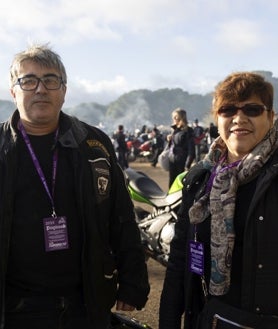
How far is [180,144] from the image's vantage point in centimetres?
827

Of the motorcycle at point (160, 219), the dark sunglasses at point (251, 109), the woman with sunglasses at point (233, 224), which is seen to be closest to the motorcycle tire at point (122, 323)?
the woman with sunglasses at point (233, 224)

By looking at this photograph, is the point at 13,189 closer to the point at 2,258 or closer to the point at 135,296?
the point at 2,258

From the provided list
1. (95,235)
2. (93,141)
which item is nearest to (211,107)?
(93,141)

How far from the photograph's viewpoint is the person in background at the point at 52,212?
2150mm

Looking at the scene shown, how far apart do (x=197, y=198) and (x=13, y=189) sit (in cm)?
79

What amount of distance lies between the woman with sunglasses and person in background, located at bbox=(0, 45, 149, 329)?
1.13 feet

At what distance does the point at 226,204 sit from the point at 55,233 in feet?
2.46

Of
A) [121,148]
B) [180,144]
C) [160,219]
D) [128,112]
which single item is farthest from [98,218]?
[128,112]

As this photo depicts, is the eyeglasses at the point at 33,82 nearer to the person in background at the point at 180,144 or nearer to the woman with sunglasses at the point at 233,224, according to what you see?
the woman with sunglasses at the point at 233,224

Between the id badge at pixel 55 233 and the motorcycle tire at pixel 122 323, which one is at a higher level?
the id badge at pixel 55 233

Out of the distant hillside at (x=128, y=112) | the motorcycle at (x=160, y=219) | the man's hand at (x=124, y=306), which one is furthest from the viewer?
the distant hillside at (x=128, y=112)

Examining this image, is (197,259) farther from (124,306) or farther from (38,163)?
(38,163)

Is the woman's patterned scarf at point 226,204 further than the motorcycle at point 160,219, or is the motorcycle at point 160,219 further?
the motorcycle at point 160,219

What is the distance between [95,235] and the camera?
7.31 feet
